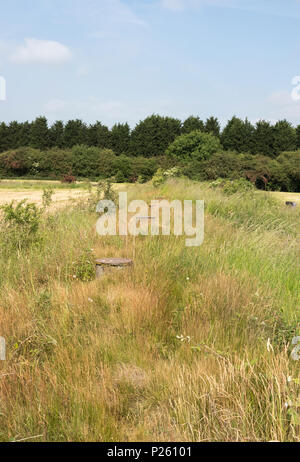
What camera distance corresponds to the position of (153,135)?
1201 inches

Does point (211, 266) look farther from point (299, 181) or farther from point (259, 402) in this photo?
point (299, 181)

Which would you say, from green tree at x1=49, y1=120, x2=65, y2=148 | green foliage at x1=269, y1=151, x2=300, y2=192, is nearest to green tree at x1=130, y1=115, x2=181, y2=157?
green tree at x1=49, y1=120, x2=65, y2=148

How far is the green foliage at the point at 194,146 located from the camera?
28250 mm

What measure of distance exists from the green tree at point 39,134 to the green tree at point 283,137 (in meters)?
17.6

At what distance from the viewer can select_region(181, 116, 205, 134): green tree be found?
32.0 meters

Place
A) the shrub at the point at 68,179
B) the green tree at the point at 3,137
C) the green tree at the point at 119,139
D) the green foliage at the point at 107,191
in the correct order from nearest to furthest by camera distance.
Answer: the green foliage at the point at 107,191
the shrub at the point at 68,179
the green tree at the point at 119,139
the green tree at the point at 3,137

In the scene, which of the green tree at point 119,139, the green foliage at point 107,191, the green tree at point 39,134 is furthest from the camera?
the green tree at point 39,134

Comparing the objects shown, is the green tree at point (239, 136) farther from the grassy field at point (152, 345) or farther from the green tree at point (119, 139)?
the grassy field at point (152, 345)

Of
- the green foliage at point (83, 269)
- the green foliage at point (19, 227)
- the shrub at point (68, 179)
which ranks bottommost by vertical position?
the green foliage at point (83, 269)

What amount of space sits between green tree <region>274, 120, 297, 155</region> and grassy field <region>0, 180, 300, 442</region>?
83.5ft

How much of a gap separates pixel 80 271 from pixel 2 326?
1.23 m

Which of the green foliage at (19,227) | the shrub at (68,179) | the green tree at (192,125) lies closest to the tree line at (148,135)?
the green tree at (192,125)

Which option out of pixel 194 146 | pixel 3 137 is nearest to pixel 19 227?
pixel 194 146
